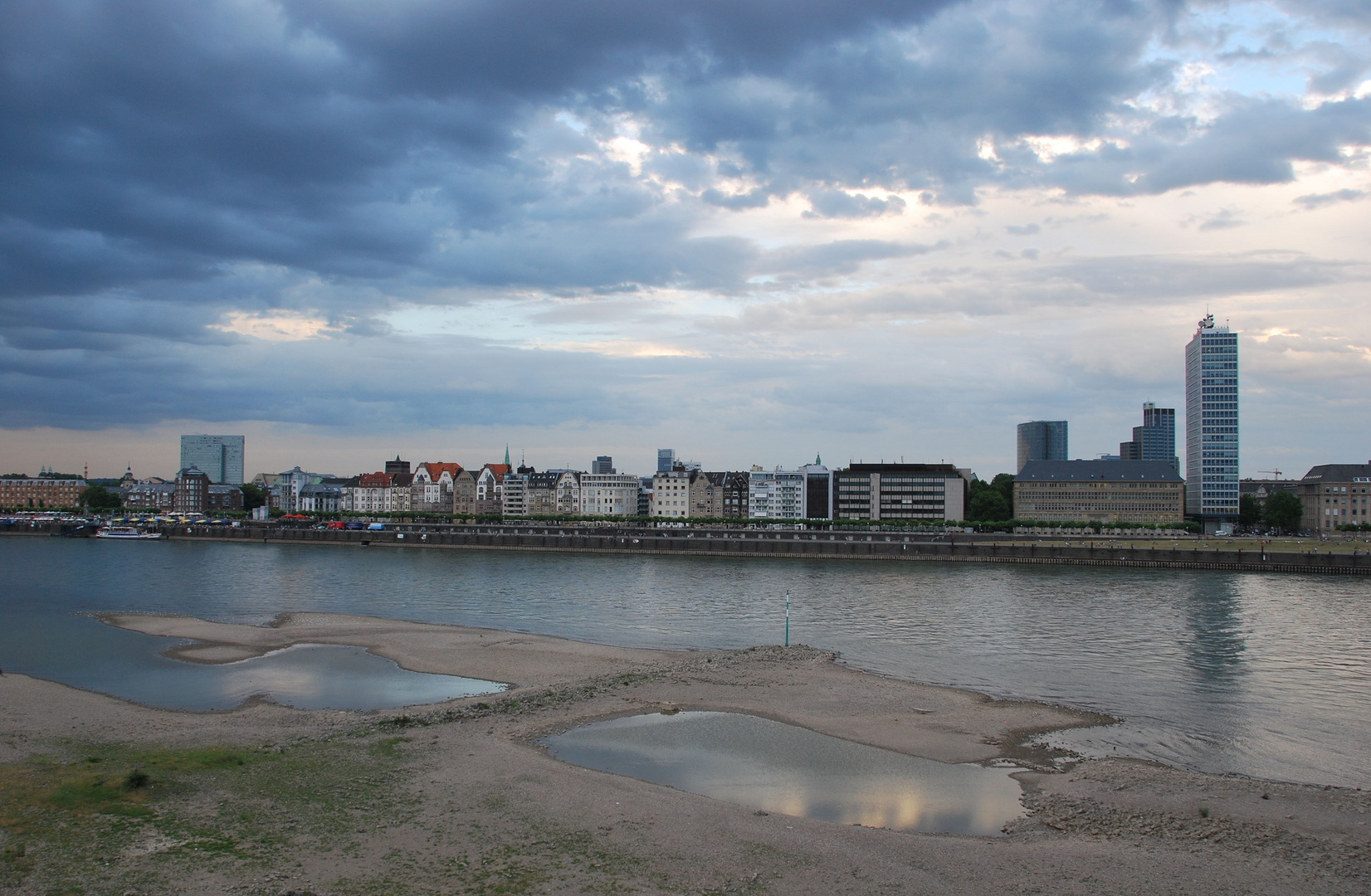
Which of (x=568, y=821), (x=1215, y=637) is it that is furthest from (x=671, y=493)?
(x=568, y=821)

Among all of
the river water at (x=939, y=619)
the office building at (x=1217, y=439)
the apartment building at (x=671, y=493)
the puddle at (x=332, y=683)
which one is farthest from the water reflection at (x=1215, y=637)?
the office building at (x=1217, y=439)

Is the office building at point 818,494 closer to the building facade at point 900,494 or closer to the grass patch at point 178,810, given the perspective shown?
the building facade at point 900,494

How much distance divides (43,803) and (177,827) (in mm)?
3280

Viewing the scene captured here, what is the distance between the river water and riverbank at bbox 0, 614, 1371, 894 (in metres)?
4.07

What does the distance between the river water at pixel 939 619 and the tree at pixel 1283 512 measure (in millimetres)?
100019

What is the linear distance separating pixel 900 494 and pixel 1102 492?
1697 inches

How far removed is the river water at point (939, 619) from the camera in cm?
2670

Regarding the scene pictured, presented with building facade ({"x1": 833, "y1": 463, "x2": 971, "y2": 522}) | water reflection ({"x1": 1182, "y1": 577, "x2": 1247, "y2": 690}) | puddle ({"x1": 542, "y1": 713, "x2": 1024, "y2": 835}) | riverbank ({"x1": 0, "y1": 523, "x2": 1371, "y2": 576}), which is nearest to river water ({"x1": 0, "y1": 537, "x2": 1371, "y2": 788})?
water reflection ({"x1": 1182, "y1": 577, "x2": 1247, "y2": 690})

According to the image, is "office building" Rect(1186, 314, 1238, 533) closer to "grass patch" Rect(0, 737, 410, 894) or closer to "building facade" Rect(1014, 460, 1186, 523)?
"building facade" Rect(1014, 460, 1186, 523)

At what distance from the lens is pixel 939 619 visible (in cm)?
4997

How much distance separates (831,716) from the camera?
85.0ft

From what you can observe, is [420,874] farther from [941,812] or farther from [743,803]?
[941,812]

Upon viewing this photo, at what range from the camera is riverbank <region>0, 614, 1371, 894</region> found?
13867mm

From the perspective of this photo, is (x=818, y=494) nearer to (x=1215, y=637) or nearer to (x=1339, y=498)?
(x=1339, y=498)
